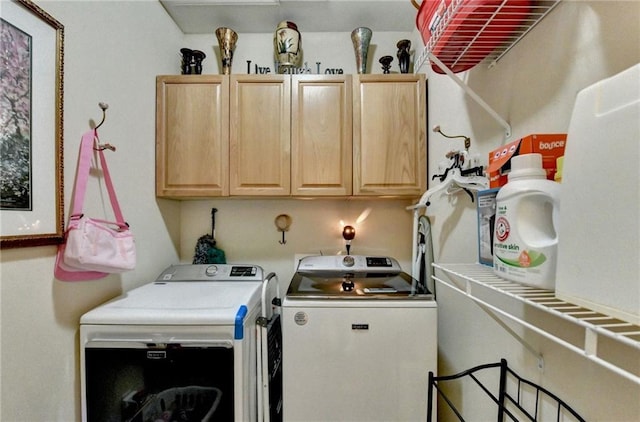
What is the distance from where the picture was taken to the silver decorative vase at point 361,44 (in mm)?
1735

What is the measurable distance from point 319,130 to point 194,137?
0.75m

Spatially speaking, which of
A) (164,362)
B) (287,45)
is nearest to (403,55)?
(287,45)

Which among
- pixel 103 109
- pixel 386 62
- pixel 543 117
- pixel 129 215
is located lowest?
pixel 129 215

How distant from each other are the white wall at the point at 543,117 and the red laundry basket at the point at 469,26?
7 centimetres

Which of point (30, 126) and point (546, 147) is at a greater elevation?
point (30, 126)

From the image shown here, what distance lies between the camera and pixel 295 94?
163 cm

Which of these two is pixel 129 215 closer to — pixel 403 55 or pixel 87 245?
pixel 87 245

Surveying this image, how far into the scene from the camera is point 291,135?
163cm

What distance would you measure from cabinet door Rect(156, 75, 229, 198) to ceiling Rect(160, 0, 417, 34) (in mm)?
442

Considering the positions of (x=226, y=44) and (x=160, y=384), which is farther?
(x=226, y=44)

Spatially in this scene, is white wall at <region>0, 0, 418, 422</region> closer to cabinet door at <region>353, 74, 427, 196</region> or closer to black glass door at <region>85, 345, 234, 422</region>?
black glass door at <region>85, 345, 234, 422</region>

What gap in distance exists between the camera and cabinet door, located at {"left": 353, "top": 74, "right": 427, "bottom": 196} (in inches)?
63.8

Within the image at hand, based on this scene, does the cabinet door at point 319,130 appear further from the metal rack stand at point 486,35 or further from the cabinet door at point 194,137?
the metal rack stand at point 486,35

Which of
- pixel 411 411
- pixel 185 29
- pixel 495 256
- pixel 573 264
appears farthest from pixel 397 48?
pixel 411 411
